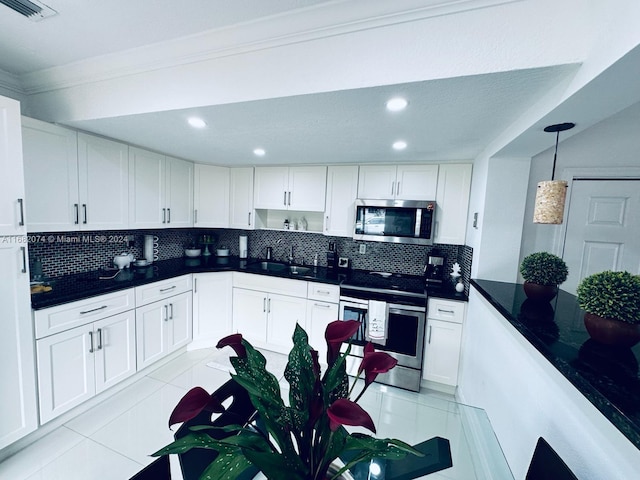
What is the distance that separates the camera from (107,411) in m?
2.08

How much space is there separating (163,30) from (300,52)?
0.76 m

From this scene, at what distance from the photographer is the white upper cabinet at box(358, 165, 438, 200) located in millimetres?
2740

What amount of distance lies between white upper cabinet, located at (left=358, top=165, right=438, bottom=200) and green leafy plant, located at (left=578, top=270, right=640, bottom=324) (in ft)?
6.12

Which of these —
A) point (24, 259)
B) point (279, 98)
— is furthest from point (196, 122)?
point (24, 259)

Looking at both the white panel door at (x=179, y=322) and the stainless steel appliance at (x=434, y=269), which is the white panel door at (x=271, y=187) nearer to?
the white panel door at (x=179, y=322)

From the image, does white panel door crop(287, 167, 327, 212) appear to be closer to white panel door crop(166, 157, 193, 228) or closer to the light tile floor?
white panel door crop(166, 157, 193, 228)

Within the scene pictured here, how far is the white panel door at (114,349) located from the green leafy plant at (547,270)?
3003 mm

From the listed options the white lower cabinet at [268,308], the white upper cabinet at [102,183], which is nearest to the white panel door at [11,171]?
the white upper cabinet at [102,183]

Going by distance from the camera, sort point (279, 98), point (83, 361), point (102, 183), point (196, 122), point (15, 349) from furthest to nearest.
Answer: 1. point (102, 183)
2. point (83, 361)
3. point (196, 122)
4. point (15, 349)
5. point (279, 98)

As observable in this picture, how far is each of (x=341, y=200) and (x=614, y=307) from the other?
7.67ft

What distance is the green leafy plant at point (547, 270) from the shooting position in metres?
1.49

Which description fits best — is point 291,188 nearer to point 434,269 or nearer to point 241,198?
point 241,198

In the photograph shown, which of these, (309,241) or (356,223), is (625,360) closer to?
(356,223)

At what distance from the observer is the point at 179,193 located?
3.10 m
